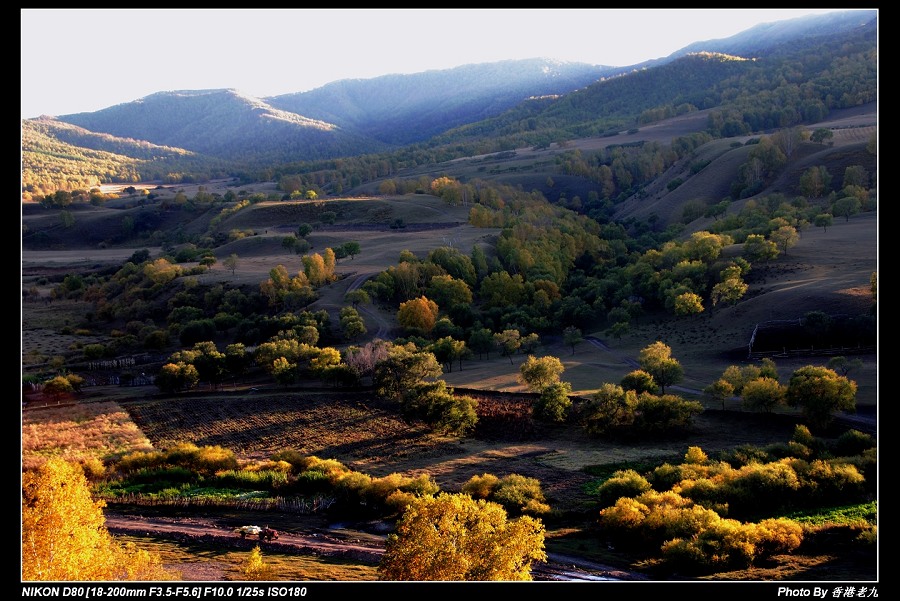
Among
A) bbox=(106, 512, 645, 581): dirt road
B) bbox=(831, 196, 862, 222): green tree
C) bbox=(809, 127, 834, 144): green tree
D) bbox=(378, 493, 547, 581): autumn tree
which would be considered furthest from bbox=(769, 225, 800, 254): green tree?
bbox=(378, 493, 547, 581): autumn tree

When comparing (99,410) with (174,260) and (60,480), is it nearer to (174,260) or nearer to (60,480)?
(60,480)

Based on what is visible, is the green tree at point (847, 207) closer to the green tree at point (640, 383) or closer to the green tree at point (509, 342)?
the green tree at point (509, 342)

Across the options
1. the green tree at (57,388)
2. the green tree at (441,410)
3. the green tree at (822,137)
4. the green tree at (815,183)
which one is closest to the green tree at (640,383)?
the green tree at (441,410)

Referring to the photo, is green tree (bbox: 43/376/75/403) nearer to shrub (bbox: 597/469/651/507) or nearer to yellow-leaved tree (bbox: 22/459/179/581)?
yellow-leaved tree (bbox: 22/459/179/581)

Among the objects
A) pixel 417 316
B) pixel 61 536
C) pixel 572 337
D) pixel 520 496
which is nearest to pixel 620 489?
pixel 520 496
